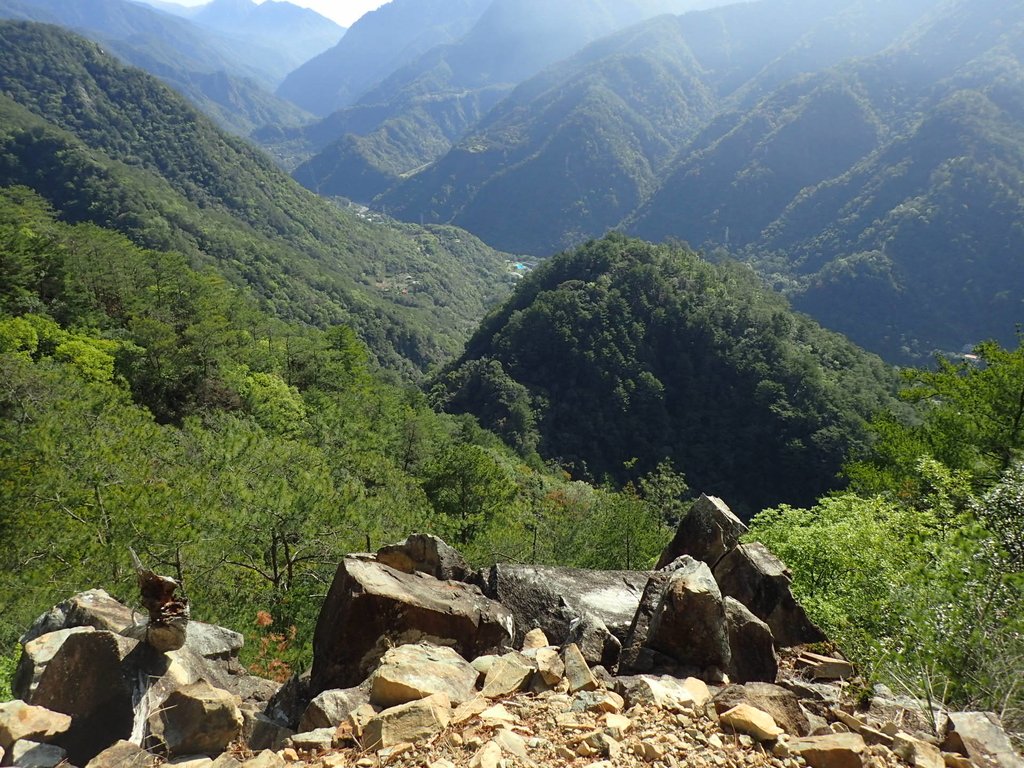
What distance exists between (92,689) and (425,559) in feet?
18.0

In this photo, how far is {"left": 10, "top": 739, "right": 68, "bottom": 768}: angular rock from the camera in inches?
264

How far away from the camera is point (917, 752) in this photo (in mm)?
6445

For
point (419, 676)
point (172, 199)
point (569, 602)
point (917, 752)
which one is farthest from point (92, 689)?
point (172, 199)

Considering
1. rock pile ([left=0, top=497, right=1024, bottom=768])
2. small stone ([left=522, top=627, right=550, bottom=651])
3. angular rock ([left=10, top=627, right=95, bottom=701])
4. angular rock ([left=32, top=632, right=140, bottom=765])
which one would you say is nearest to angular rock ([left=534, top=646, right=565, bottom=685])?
rock pile ([left=0, top=497, right=1024, bottom=768])

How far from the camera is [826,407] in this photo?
8925cm

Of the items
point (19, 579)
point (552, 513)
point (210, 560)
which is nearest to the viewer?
point (19, 579)

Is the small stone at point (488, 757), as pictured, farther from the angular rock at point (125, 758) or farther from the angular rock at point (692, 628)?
the angular rock at point (125, 758)

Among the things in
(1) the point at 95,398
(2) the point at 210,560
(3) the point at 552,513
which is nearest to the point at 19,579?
(2) the point at 210,560

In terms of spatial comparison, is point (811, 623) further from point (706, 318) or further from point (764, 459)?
point (706, 318)

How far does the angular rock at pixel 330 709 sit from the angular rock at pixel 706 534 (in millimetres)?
7909

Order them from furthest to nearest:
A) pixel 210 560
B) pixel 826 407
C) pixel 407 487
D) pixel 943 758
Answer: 1. pixel 826 407
2. pixel 407 487
3. pixel 210 560
4. pixel 943 758

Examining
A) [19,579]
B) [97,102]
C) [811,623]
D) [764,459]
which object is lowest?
[764,459]

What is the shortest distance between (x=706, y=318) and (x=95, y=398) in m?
99.6

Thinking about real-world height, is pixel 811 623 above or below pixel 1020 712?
below
